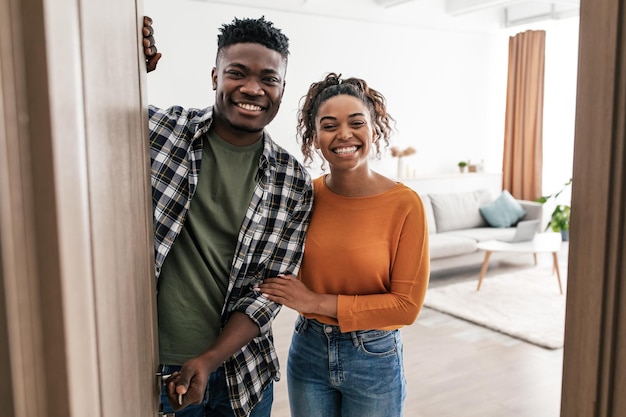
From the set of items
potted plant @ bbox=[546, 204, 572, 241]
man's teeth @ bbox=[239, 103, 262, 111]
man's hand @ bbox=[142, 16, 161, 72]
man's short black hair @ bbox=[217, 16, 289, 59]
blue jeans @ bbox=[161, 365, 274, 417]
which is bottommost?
potted plant @ bbox=[546, 204, 572, 241]

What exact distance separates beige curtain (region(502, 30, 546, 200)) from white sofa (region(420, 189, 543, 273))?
1.18 metres

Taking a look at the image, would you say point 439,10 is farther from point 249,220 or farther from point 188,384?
point 188,384

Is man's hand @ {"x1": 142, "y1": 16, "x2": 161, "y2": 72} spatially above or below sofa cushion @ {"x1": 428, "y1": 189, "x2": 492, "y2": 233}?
above

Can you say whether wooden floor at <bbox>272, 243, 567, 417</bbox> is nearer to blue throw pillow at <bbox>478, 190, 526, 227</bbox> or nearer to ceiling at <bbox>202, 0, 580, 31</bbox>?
blue throw pillow at <bbox>478, 190, 526, 227</bbox>

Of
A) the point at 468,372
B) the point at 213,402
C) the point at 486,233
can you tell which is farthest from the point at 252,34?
the point at 486,233

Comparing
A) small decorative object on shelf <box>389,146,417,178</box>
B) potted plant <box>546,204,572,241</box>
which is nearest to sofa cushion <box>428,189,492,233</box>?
small decorative object on shelf <box>389,146,417,178</box>

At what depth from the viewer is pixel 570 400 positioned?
2.21 ft

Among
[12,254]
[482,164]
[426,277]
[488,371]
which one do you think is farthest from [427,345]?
[482,164]

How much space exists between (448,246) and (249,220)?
4694 mm

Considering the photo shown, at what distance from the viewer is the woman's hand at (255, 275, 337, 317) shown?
55.3 inches

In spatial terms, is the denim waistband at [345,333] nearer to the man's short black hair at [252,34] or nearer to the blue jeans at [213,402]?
the blue jeans at [213,402]

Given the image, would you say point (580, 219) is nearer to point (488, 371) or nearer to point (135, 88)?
point (135, 88)

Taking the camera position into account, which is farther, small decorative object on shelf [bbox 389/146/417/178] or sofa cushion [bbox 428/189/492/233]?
small decorative object on shelf [bbox 389/146/417/178]

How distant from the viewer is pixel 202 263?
4.34 ft
